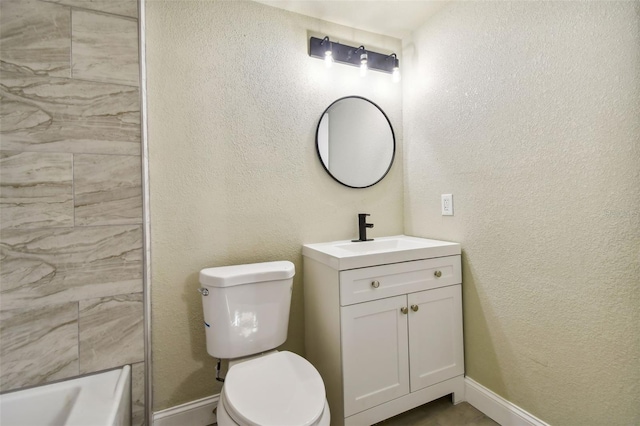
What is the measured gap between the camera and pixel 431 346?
1.52 meters

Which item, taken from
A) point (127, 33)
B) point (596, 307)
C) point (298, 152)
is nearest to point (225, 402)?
point (298, 152)

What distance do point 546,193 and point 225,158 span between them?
153cm

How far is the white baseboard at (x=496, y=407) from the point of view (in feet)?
4.35

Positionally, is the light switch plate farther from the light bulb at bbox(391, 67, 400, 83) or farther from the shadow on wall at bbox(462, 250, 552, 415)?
the light bulb at bbox(391, 67, 400, 83)

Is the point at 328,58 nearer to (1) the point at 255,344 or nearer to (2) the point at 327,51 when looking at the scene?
(2) the point at 327,51

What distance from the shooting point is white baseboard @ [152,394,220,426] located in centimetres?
143

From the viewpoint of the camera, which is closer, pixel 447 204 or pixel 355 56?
pixel 447 204

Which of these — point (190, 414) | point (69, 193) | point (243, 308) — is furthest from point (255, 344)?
point (69, 193)

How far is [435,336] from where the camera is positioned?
1535 mm

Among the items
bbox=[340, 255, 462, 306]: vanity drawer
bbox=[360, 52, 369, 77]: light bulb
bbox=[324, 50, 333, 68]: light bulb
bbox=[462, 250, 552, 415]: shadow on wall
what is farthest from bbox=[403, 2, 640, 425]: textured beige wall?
bbox=[324, 50, 333, 68]: light bulb

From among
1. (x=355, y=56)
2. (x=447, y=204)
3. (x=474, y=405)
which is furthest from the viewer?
(x=355, y=56)

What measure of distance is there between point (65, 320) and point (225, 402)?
770 mm

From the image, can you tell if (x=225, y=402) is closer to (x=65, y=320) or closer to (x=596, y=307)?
(x=65, y=320)

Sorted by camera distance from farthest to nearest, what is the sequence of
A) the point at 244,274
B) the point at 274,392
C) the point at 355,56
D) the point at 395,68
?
the point at 395,68, the point at 355,56, the point at 244,274, the point at 274,392
